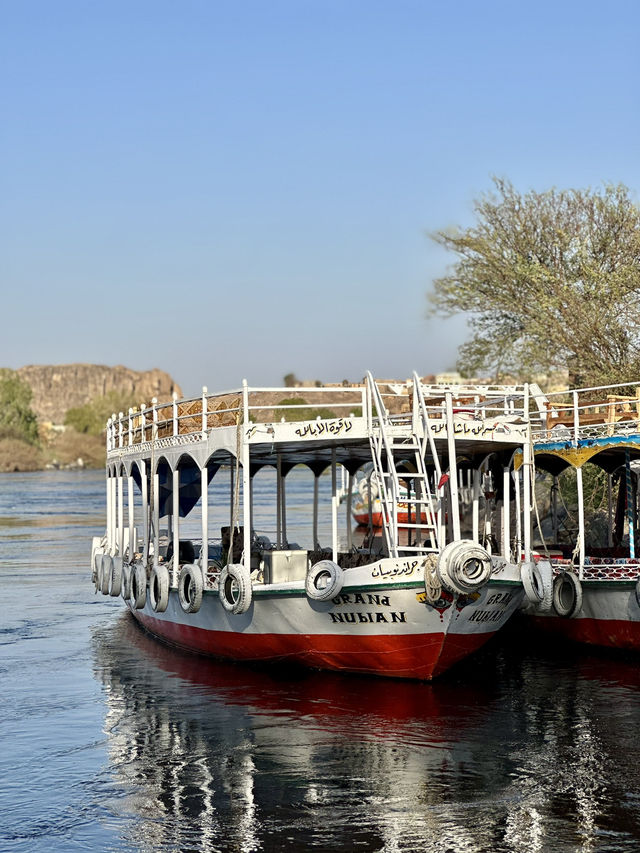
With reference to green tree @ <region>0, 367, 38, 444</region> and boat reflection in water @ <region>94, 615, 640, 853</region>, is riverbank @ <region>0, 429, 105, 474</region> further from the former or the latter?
boat reflection in water @ <region>94, 615, 640, 853</region>

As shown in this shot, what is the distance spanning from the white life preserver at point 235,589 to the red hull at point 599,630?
6.67 meters

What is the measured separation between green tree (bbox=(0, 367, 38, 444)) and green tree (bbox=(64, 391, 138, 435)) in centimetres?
1830

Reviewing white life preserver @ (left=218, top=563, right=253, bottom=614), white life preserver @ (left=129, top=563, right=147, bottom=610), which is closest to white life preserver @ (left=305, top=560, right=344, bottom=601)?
white life preserver @ (left=218, top=563, right=253, bottom=614)

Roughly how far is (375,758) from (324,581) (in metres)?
3.78

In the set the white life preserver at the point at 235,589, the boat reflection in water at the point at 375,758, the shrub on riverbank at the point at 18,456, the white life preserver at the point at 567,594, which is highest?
the shrub on riverbank at the point at 18,456

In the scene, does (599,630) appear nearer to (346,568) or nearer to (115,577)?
(346,568)

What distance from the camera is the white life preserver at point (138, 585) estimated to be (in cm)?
2278

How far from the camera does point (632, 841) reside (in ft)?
37.8

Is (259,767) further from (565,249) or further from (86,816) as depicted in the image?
(565,249)

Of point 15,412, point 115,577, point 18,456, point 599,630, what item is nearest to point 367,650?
point 599,630

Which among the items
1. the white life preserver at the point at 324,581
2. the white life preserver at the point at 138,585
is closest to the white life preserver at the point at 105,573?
the white life preserver at the point at 138,585

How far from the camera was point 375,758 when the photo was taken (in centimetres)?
1459

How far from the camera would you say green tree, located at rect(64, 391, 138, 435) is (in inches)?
7274

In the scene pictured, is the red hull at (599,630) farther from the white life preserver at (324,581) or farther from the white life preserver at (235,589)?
the white life preserver at (235,589)
